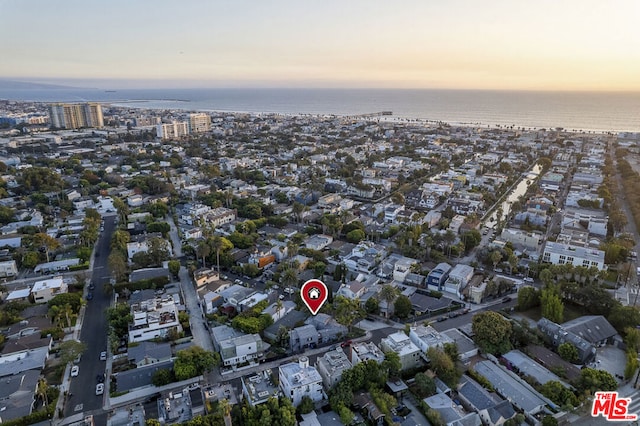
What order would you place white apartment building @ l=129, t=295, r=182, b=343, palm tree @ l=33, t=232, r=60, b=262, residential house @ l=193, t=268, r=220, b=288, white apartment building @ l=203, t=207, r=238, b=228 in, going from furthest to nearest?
white apartment building @ l=203, t=207, r=238, b=228, palm tree @ l=33, t=232, r=60, b=262, residential house @ l=193, t=268, r=220, b=288, white apartment building @ l=129, t=295, r=182, b=343

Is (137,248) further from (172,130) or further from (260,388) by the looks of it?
(172,130)

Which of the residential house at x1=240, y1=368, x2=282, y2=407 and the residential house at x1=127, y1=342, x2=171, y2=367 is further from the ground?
the residential house at x1=240, y1=368, x2=282, y2=407

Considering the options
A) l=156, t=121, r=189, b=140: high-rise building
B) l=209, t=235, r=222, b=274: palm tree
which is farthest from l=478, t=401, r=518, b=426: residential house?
l=156, t=121, r=189, b=140: high-rise building

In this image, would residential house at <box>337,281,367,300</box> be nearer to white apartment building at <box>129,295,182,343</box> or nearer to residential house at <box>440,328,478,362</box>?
residential house at <box>440,328,478,362</box>

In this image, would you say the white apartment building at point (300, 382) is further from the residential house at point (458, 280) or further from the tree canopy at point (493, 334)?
the residential house at point (458, 280)

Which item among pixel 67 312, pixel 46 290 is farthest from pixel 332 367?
pixel 46 290

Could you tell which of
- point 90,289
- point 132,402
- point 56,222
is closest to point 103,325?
point 90,289

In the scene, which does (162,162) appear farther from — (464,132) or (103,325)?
(464,132)
